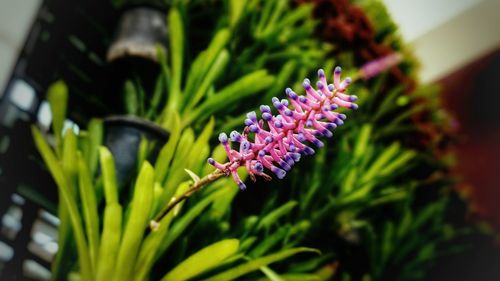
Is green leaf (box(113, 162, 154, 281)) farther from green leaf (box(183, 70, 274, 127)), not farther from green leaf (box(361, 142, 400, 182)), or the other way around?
green leaf (box(361, 142, 400, 182))

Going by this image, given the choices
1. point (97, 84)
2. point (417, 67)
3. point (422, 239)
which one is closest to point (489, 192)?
point (417, 67)

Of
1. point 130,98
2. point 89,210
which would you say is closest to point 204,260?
point 89,210

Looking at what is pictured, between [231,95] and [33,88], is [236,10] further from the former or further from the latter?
[33,88]

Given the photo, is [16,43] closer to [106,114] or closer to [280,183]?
[106,114]

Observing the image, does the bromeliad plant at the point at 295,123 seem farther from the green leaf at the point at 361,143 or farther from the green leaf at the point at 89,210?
the green leaf at the point at 361,143

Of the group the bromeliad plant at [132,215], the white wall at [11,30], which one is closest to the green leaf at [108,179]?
the bromeliad plant at [132,215]
